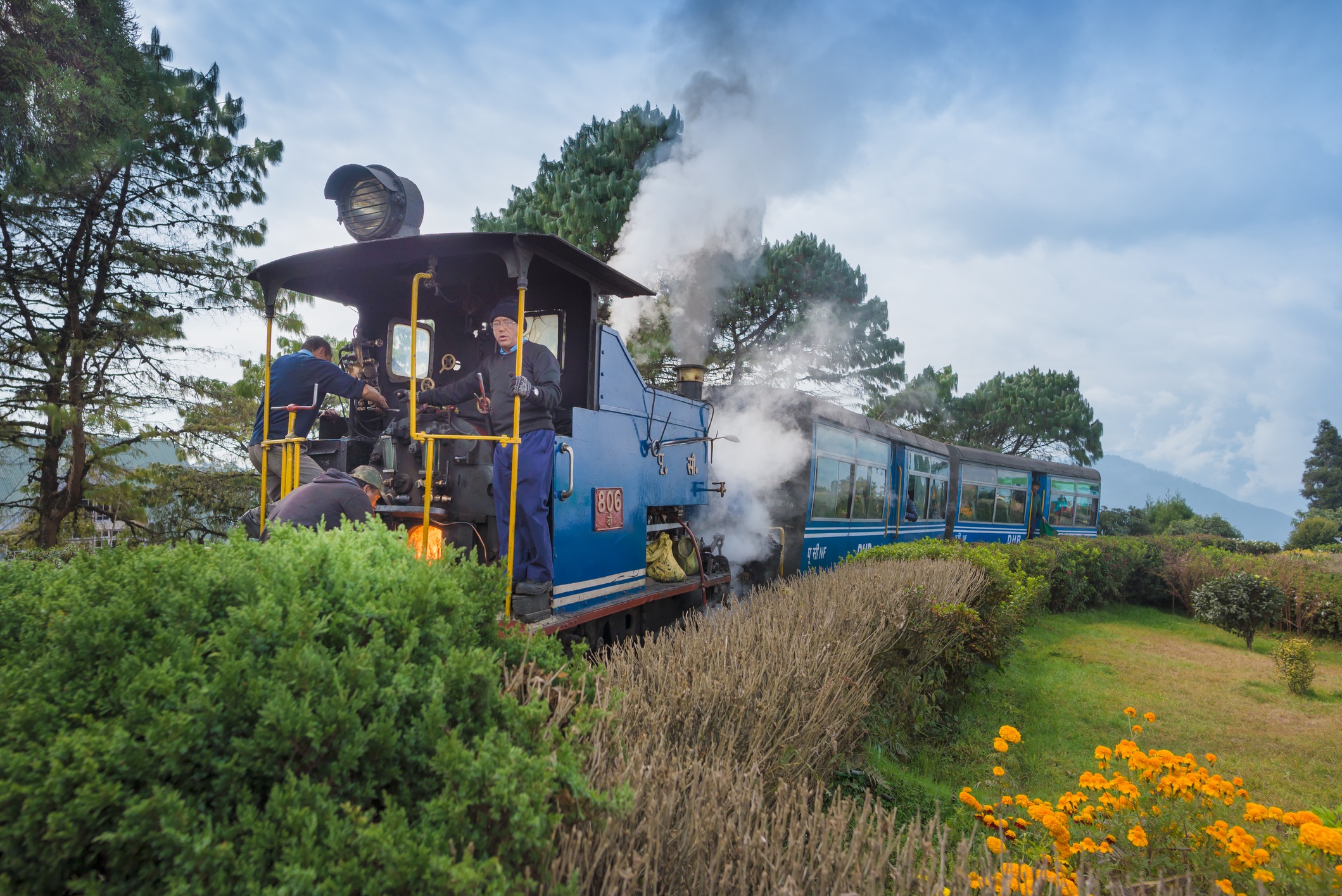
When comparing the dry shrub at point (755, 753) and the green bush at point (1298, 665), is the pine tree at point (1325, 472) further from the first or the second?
the dry shrub at point (755, 753)

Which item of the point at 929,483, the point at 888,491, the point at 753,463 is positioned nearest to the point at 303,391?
the point at 753,463

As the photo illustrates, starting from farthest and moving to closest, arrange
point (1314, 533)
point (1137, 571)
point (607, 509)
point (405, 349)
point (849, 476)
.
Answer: point (1314, 533) < point (1137, 571) < point (849, 476) < point (405, 349) < point (607, 509)

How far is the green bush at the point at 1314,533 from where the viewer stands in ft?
111

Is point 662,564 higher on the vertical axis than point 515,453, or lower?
lower

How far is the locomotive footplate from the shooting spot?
4.67m

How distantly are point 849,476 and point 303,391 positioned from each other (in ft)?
27.7

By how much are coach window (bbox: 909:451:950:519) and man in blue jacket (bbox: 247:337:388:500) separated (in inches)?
453

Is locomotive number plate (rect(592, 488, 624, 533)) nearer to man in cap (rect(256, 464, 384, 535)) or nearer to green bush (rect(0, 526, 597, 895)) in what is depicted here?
man in cap (rect(256, 464, 384, 535))

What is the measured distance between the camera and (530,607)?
4652 millimetres

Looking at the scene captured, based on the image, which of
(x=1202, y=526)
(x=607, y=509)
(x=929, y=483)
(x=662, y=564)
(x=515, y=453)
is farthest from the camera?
(x=1202, y=526)

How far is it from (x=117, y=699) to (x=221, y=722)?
0.86ft

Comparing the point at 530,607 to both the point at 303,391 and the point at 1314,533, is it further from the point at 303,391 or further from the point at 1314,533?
the point at 1314,533

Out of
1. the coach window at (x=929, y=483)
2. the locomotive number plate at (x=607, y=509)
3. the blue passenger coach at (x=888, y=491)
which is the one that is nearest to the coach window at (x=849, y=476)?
the blue passenger coach at (x=888, y=491)

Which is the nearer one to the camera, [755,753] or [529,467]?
[755,753]
